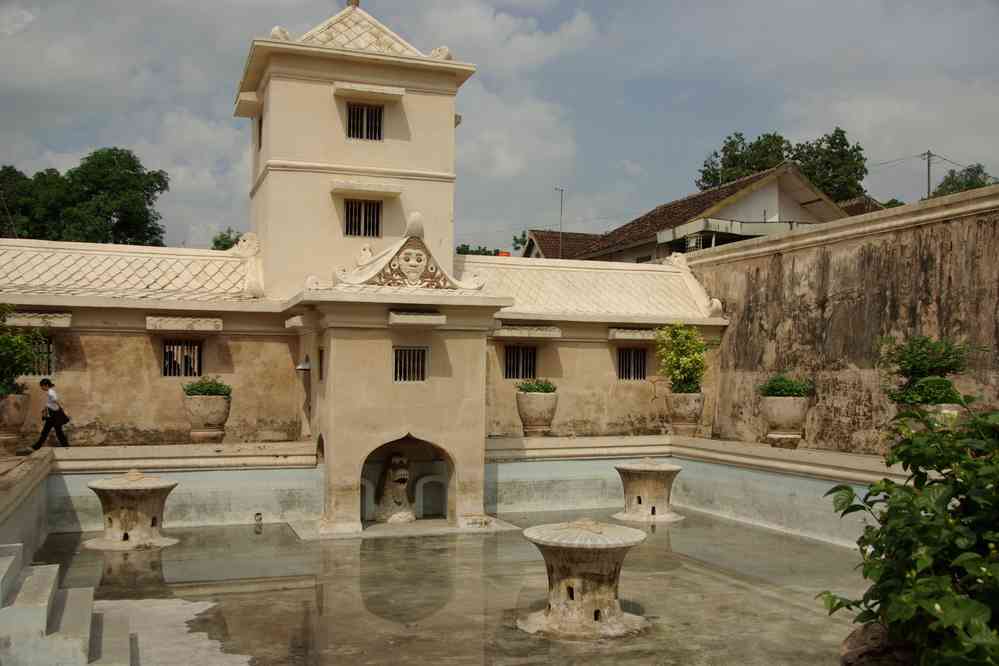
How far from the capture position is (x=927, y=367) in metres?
13.1

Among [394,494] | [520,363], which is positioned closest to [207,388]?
[394,494]

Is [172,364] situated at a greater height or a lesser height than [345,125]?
lesser

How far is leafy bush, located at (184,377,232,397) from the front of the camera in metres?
15.2

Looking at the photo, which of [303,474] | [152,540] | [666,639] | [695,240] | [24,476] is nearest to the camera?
[666,639]

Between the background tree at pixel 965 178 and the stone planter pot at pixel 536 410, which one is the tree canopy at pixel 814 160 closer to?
the background tree at pixel 965 178

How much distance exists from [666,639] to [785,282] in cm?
1021

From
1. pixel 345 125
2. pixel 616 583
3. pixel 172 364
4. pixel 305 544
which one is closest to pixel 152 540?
pixel 305 544

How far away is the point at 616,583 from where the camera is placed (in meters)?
8.90

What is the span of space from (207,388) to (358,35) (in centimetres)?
666

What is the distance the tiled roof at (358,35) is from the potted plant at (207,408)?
611cm

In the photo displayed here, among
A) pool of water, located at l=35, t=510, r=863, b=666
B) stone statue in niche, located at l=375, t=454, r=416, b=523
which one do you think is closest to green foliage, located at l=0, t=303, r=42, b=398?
pool of water, located at l=35, t=510, r=863, b=666

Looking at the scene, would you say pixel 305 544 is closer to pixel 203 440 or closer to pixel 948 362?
pixel 203 440

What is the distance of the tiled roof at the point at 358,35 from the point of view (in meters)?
16.7

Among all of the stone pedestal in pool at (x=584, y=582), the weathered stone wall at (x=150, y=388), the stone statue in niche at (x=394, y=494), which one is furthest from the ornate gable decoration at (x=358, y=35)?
the stone pedestal in pool at (x=584, y=582)
